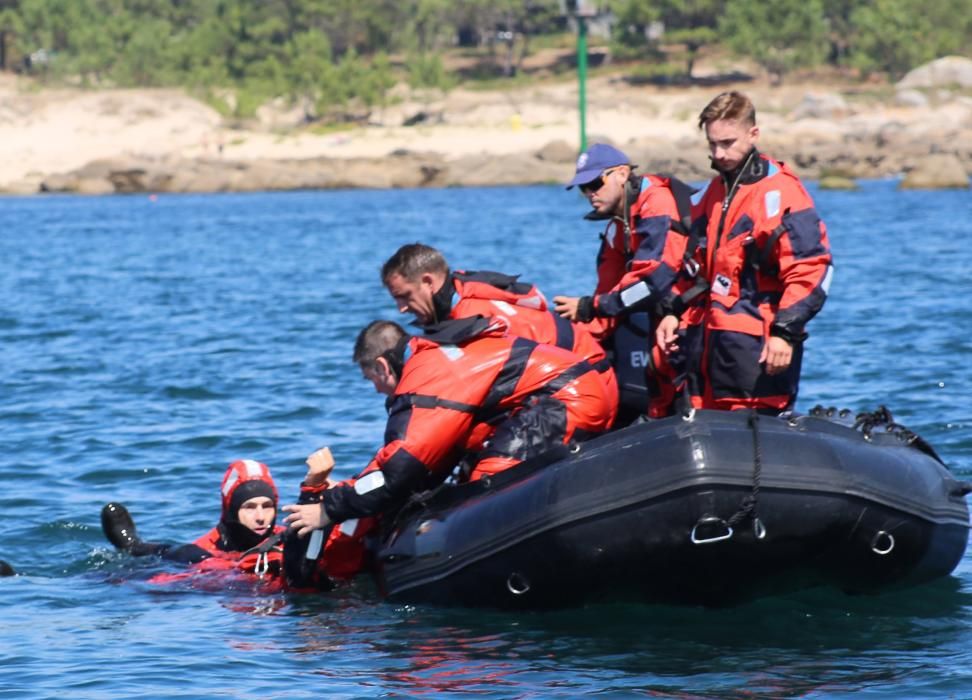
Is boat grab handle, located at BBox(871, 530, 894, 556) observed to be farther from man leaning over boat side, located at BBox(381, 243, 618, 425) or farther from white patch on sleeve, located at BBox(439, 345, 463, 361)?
white patch on sleeve, located at BBox(439, 345, 463, 361)

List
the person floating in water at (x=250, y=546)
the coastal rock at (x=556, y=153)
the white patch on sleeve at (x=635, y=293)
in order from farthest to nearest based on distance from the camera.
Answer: the coastal rock at (x=556, y=153) → the person floating in water at (x=250, y=546) → the white patch on sleeve at (x=635, y=293)

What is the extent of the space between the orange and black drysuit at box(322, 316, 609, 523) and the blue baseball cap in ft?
2.50

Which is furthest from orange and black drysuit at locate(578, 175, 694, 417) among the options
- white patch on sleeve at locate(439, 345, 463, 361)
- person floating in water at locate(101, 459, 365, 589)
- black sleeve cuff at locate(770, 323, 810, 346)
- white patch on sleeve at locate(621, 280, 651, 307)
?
person floating in water at locate(101, 459, 365, 589)

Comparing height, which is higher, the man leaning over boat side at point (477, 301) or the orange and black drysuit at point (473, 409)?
the man leaning over boat side at point (477, 301)

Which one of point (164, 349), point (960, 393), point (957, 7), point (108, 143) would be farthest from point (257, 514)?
point (957, 7)

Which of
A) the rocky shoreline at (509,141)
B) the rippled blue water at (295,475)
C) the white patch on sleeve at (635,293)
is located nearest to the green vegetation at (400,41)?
the rocky shoreline at (509,141)

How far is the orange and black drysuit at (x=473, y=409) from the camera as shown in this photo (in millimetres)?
6918

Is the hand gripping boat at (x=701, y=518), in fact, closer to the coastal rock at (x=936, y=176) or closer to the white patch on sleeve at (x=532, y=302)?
the white patch on sleeve at (x=532, y=302)

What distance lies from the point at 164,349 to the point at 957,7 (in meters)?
62.3

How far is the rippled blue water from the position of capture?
664 cm

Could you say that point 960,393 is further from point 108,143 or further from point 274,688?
point 108,143

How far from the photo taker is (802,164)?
54.5 meters

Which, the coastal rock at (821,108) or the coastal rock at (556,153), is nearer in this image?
the coastal rock at (556,153)

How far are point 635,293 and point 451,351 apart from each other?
35.4 inches
